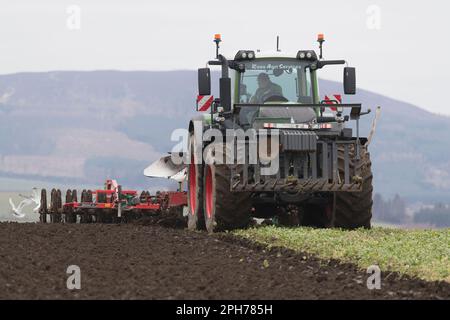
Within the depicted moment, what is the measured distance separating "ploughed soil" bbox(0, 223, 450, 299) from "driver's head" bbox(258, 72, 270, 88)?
134 inches

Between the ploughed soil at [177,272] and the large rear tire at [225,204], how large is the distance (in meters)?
0.90

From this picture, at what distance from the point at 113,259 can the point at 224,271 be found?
6.50 ft

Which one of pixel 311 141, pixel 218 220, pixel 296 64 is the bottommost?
pixel 218 220

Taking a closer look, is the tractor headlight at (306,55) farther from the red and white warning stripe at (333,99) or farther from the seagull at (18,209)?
the seagull at (18,209)

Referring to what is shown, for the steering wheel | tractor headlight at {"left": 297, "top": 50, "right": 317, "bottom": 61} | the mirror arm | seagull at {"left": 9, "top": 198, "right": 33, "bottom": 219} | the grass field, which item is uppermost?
tractor headlight at {"left": 297, "top": 50, "right": 317, "bottom": 61}

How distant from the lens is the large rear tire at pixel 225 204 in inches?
664

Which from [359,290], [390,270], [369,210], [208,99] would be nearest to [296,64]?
[208,99]

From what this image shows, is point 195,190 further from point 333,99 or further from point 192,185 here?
point 333,99

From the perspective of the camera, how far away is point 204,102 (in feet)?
62.1

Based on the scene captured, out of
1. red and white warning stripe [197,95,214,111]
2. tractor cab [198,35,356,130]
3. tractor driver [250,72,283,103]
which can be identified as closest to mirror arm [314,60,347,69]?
tractor cab [198,35,356,130]

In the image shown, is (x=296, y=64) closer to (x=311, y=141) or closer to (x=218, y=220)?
(x=311, y=141)

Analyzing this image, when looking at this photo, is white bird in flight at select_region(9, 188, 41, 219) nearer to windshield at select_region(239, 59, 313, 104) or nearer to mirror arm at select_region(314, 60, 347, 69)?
windshield at select_region(239, 59, 313, 104)

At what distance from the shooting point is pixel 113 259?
42.3 ft

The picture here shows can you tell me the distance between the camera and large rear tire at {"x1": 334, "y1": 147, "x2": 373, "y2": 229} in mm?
17375
